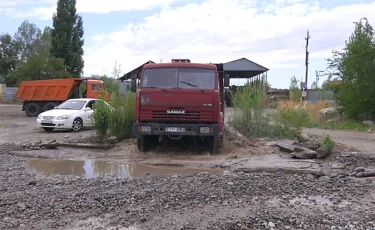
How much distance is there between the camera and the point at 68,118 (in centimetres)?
1861

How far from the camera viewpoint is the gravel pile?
553cm

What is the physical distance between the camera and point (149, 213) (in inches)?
230

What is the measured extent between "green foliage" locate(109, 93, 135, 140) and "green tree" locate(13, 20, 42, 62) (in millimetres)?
73540

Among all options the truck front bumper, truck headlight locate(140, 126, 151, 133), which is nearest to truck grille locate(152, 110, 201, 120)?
the truck front bumper

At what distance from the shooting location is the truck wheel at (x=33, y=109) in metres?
30.7

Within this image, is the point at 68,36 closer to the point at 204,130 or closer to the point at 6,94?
the point at 6,94

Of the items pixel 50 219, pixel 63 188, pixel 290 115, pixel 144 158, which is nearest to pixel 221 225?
pixel 50 219

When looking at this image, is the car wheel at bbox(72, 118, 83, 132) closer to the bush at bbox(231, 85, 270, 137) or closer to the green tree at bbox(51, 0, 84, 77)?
the bush at bbox(231, 85, 270, 137)

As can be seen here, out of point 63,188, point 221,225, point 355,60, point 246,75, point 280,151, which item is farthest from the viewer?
point 246,75

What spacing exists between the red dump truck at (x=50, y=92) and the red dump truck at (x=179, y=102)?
18.1m

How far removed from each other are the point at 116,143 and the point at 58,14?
152 ft

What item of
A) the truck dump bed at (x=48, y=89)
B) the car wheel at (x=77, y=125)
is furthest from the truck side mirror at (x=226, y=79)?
the truck dump bed at (x=48, y=89)

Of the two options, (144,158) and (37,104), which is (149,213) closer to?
(144,158)

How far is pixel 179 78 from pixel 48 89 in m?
20.8
